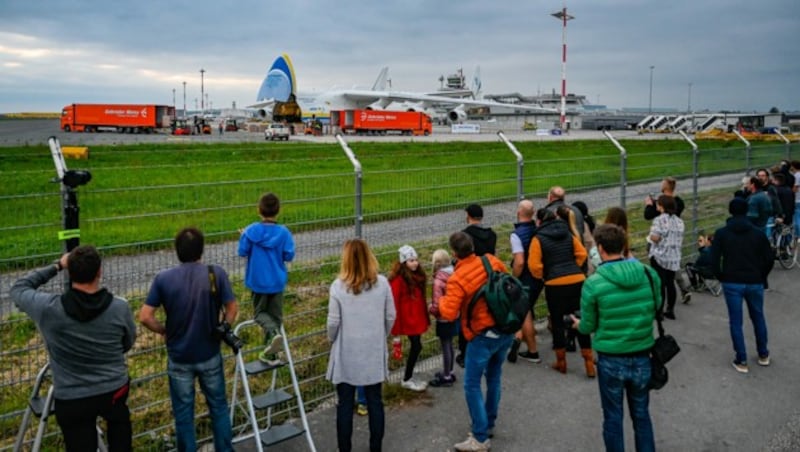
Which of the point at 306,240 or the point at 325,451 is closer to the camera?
the point at 325,451

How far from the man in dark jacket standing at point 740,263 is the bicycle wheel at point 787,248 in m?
5.42

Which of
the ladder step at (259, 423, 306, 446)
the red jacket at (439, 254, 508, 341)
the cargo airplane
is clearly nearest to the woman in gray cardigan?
the ladder step at (259, 423, 306, 446)

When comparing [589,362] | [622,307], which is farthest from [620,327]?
[589,362]

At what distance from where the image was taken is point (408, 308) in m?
5.86

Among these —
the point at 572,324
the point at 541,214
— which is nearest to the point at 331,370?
the point at 572,324

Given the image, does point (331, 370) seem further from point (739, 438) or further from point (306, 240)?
point (739, 438)

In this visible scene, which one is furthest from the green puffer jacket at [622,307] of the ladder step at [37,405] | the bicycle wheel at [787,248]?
the bicycle wheel at [787,248]

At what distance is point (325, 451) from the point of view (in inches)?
197

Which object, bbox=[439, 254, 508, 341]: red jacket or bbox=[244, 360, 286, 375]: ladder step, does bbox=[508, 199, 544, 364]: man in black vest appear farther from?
bbox=[244, 360, 286, 375]: ladder step

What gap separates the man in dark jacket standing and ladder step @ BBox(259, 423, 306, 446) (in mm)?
4592

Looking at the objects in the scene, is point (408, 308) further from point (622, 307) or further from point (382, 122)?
point (382, 122)

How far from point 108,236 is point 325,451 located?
13.1ft

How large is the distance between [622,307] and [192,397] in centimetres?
296

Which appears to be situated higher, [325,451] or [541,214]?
[541,214]
